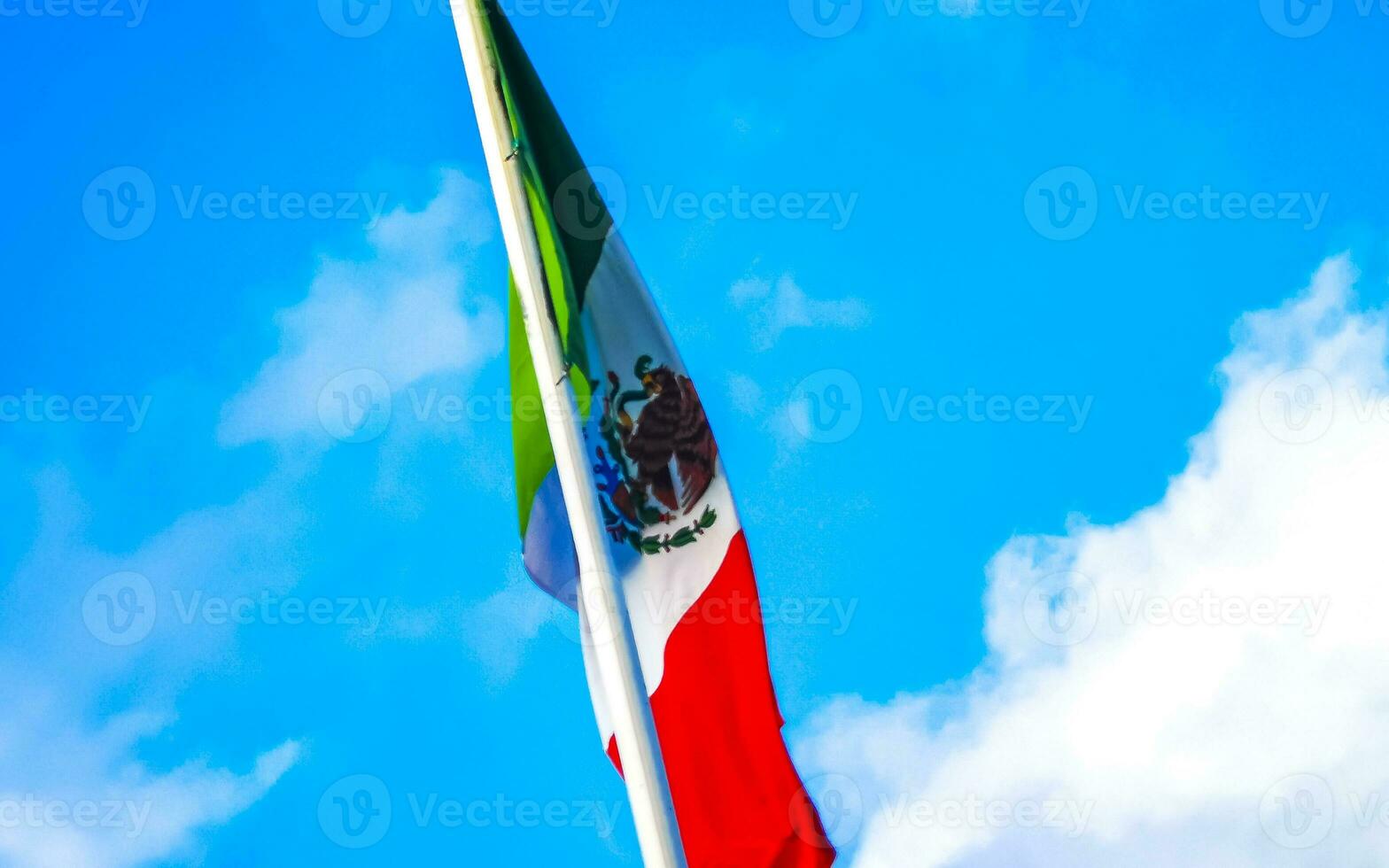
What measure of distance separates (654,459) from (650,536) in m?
0.55

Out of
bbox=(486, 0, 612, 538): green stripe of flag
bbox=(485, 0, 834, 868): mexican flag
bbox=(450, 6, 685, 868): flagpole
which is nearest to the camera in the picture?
bbox=(450, 6, 685, 868): flagpole

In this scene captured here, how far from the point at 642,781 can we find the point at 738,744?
6.65ft

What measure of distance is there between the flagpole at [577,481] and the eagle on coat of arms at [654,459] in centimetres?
73

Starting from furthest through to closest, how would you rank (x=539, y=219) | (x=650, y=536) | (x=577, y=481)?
(x=650, y=536) < (x=539, y=219) < (x=577, y=481)

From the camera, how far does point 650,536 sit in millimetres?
9273

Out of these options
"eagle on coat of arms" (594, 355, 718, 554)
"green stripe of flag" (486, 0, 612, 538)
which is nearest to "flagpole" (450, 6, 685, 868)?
"green stripe of flag" (486, 0, 612, 538)

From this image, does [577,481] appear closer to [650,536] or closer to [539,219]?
[650,536]

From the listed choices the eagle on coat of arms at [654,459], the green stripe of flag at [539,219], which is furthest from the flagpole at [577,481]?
the eagle on coat of arms at [654,459]

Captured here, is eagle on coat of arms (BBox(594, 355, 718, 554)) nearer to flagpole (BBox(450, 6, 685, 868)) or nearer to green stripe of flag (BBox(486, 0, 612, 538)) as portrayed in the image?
green stripe of flag (BBox(486, 0, 612, 538))

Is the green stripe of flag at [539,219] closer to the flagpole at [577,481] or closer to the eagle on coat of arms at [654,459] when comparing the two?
the flagpole at [577,481]

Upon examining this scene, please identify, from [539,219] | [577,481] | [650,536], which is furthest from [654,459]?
[539,219]

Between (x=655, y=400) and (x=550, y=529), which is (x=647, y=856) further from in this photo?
(x=655, y=400)

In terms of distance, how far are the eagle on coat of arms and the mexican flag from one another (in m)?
0.01

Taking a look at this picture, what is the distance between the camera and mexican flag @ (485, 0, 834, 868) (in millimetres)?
8930
